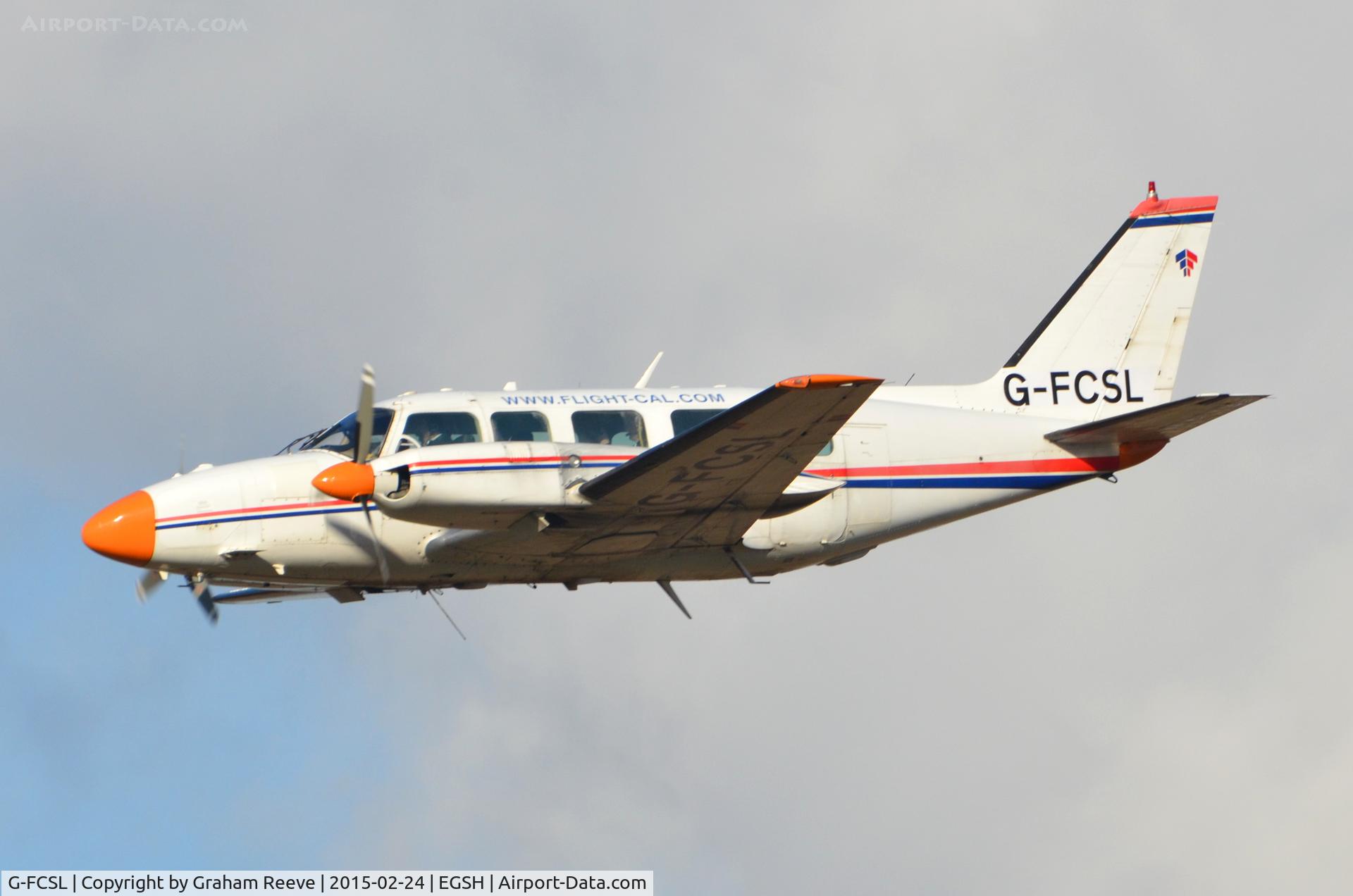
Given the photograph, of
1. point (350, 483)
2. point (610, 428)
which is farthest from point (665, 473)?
point (350, 483)

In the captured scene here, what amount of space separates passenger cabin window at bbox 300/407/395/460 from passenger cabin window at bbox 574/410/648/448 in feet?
7.11

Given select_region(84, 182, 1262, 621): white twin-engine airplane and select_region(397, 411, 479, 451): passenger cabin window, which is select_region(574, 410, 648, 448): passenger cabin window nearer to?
select_region(84, 182, 1262, 621): white twin-engine airplane

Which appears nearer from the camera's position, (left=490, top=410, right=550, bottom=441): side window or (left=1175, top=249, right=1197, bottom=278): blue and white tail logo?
(left=490, top=410, right=550, bottom=441): side window

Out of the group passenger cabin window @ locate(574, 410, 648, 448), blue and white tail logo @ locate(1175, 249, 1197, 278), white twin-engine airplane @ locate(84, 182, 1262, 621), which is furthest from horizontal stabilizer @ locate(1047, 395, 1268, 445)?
passenger cabin window @ locate(574, 410, 648, 448)

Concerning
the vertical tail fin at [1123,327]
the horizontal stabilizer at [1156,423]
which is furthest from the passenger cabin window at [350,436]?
the horizontal stabilizer at [1156,423]

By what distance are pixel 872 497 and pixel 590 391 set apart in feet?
12.4

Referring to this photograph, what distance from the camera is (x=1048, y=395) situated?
22859 millimetres

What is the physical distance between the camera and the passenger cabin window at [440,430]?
63.1ft

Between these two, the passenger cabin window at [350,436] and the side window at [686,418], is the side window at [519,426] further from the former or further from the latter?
the side window at [686,418]

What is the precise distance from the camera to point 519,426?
19.6 meters

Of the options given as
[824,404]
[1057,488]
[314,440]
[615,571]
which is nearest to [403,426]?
[314,440]

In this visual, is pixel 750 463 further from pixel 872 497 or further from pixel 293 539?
pixel 293 539

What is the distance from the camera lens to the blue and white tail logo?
2361cm

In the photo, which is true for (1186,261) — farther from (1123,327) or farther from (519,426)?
(519,426)
